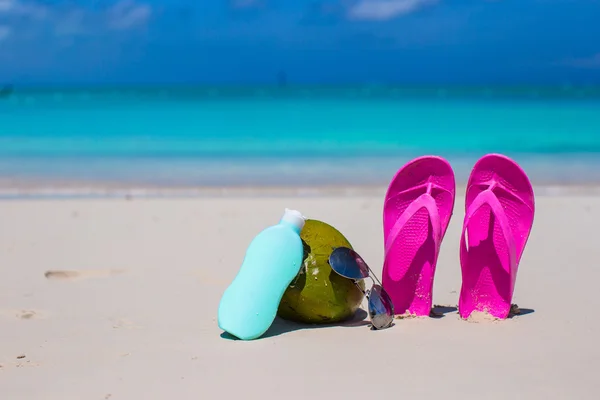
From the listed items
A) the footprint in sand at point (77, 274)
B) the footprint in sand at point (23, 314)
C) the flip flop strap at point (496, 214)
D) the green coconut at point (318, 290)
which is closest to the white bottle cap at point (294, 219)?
the green coconut at point (318, 290)

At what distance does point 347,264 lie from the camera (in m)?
3.36

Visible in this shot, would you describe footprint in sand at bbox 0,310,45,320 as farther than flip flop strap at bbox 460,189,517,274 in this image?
Yes

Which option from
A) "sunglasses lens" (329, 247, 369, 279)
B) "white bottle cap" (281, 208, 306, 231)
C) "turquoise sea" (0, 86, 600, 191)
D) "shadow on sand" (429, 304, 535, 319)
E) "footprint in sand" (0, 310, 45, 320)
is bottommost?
"footprint in sand" (0, 310, 45, 320)

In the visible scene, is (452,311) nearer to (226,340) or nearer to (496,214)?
(496,214)

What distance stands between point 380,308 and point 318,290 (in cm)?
29

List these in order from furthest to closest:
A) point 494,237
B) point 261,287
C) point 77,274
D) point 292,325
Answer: point 77,274 → point 494,237 → point 292,325 → point 261,287

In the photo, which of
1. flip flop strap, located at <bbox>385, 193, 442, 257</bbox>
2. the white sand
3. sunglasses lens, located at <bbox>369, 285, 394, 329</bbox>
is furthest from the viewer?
flip flop strap, located at <bbox>385, 193, 442, 257</bbox>

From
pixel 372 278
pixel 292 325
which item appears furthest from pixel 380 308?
pixel 292 325

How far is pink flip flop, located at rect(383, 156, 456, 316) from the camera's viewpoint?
3.58m

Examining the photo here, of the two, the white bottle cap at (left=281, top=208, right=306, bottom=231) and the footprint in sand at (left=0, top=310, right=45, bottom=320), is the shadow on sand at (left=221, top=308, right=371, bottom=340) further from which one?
the footprint in sand at (left=0, top=310, right=45, bottom=320)

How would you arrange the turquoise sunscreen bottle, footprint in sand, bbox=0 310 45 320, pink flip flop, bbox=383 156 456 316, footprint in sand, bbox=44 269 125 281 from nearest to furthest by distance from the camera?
1. the turquoise sunscreen bottle
2. pink flip flop, bbox=383 156 456 316
3. footprint in sand, bbox=0 310 45 320
4. footprint in sand, bbox=44 269 125 281

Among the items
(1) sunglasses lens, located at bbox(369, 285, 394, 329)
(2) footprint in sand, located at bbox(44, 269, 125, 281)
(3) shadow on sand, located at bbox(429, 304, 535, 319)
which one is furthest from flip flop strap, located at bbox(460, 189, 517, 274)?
(2) footprint in sand, located at bbox(44, 269, 125, 281)

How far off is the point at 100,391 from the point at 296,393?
71 centimetres

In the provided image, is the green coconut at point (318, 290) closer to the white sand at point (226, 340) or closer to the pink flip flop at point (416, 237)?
the white sand at point (226, 340)
